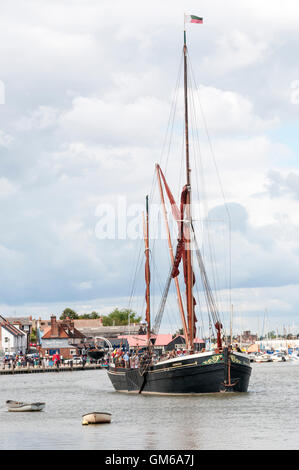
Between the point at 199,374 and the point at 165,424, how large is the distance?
15.6 m

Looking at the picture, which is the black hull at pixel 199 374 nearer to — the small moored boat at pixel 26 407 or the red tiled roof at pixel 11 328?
the small moored boat at pixel 26 407

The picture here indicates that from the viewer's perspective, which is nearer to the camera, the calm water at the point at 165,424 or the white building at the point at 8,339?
the calm water at the point at 165,424

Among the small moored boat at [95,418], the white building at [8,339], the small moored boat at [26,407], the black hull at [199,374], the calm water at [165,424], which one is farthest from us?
the white building at [8,339]

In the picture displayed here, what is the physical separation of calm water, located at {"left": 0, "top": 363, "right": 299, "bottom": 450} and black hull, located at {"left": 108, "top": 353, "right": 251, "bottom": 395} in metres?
0.90

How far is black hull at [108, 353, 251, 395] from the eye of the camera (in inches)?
2438

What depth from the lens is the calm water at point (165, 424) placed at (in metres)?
38.4

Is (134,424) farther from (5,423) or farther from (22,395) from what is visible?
(22,395)

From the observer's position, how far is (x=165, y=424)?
155 ft

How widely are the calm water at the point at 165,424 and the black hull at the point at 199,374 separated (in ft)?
2.97

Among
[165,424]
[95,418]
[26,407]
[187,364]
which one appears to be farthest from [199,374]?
[95,418]

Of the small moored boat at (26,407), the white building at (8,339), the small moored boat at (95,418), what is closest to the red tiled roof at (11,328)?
the white building at (8,339)

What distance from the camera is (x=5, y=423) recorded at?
49.2 meters

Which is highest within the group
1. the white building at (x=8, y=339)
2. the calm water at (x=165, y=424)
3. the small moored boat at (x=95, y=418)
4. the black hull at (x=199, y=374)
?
the white building at (x=8, y=339)
